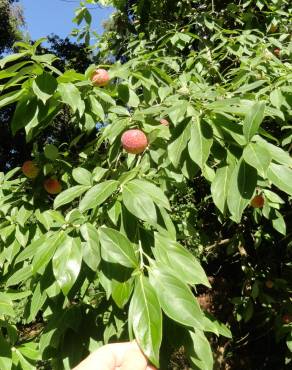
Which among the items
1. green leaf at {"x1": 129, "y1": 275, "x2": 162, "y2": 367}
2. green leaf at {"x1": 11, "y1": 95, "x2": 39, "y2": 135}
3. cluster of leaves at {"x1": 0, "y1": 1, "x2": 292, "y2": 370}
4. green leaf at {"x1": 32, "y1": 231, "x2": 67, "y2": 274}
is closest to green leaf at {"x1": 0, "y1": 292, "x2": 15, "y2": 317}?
cluster of leaves at {"x1": 0, "y1": 1, "x2": 292, "y2": 370}

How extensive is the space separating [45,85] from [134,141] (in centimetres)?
34

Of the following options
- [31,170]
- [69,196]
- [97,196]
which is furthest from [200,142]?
[31,170]

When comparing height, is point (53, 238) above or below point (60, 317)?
above

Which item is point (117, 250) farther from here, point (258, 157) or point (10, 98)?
point (10, 98)

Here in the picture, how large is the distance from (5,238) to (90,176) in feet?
1.45

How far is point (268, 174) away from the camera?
1.10m

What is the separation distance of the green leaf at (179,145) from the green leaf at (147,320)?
0.42 m

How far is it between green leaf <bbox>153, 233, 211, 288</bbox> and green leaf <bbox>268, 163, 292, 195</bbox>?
289 mm

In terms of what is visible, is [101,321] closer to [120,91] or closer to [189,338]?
[189,338]

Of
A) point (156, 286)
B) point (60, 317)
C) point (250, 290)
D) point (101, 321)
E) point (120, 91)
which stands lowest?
point (250, 290)

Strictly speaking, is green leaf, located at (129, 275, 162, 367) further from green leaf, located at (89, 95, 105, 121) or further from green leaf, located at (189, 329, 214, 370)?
green leaf, located at (89, 95, 105, 121)

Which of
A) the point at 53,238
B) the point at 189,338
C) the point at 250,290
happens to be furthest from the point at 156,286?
the point at 250,290

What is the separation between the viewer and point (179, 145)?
125 cm

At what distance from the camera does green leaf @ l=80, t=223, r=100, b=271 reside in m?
1.02
